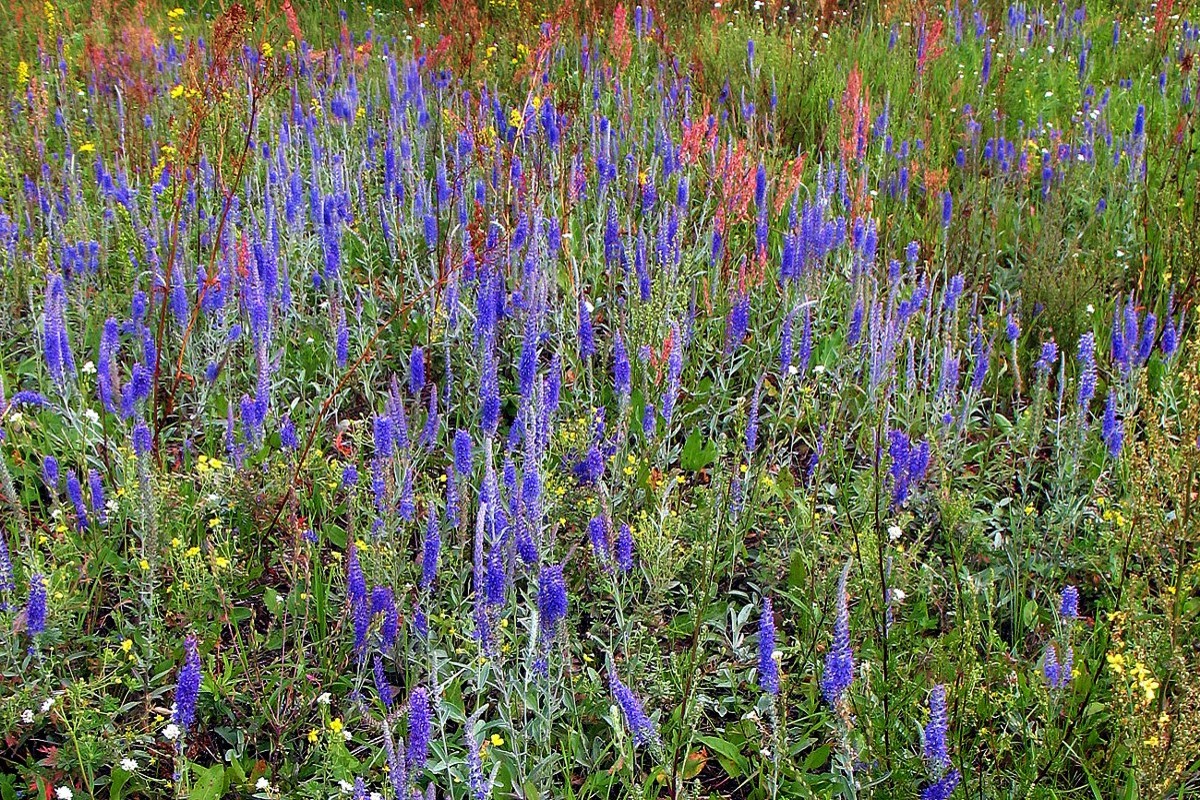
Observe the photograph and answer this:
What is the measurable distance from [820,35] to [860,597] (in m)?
4.82

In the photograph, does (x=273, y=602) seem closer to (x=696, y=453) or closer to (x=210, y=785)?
(x=210, y=785)

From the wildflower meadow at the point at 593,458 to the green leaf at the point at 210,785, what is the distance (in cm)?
4

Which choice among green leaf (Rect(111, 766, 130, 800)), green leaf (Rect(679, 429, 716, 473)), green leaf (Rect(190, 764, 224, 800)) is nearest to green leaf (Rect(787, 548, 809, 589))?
green leaf (Rect(679, 429, 716, 473))

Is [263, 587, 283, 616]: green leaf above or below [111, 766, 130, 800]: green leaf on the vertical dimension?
above

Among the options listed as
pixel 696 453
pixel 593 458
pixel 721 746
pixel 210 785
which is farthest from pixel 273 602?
pixel 696 453

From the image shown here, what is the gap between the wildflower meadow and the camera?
6.17 ft

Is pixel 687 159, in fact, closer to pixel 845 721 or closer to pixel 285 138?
pixel 285 138

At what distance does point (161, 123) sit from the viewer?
4.73 meters

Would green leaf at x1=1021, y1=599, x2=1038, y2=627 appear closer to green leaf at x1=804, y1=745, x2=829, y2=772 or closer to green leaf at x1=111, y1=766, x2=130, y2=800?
green leaf at x1=804, y1=745, x2=829, y2=772

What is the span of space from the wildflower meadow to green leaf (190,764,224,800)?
0.12ft

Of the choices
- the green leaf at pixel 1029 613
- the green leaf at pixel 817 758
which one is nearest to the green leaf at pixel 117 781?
the green leaf at pixel 817 758

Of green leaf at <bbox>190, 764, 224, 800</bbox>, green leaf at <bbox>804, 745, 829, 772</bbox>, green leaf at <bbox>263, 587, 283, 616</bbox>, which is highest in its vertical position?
green leaf at <bbox>263, 587, 283, 616</bbox>

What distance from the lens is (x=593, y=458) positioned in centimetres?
214

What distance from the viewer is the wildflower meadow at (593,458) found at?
1881mm
